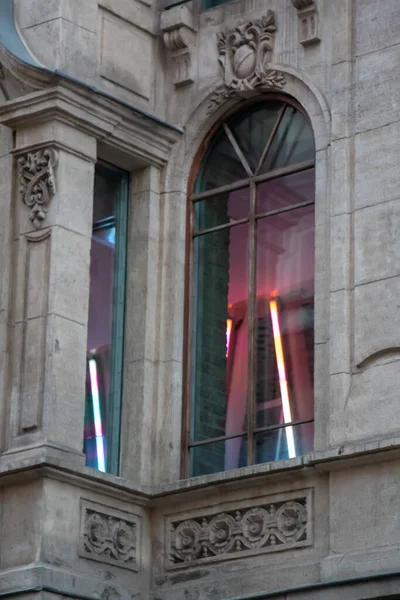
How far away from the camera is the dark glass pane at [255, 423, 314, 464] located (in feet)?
61.4

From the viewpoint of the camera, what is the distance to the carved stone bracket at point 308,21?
19.6 metres

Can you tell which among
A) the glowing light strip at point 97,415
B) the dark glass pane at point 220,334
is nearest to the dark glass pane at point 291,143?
the dark glass pane at point 220,334

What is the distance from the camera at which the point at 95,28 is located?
20219mm

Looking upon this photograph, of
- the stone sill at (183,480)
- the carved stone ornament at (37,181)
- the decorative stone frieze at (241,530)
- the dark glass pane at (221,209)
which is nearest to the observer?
the stone sill at (183,480)

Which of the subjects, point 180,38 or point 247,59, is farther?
point 180,38

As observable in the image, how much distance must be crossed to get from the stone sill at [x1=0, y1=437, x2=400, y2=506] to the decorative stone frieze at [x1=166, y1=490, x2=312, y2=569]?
0.24 meters

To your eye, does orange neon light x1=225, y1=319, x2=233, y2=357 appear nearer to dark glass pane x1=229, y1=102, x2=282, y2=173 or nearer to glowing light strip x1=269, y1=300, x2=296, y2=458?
glowing light strip x1=269, y1=300, x2=296, y2=458

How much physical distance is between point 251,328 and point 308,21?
3.22 metres

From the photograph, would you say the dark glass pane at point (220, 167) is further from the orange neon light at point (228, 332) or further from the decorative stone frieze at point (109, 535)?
the decorative stone frieze at point (109, 535)

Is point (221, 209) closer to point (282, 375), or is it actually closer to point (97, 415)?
point (282, 375)

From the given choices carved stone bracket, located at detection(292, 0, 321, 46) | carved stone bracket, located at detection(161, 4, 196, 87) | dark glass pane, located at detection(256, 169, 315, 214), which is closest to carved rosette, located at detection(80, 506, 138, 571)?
dark glass pane, located at detection(256, 169, 315, 214)

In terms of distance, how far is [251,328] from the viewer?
1947 cm

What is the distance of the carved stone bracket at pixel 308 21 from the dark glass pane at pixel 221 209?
169 cm

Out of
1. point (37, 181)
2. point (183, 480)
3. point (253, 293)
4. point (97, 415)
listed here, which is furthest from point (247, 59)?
point (183, 480)
